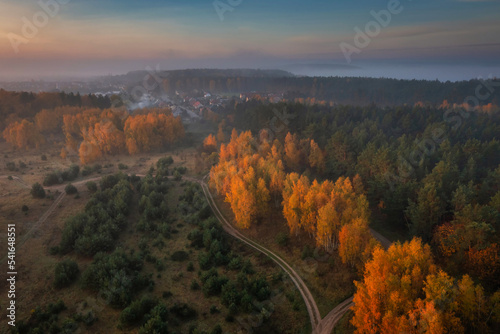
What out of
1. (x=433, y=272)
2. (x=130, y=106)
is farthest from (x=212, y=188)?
(x=130, y=106)

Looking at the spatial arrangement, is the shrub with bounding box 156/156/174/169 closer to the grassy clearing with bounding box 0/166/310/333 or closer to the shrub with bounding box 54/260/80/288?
the grassy clearing with bounding box 0/166/310/333

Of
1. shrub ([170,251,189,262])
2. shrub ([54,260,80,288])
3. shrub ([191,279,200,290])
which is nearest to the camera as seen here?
shrub ([54,260,80,288])

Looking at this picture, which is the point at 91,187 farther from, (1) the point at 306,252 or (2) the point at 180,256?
(1) the point at 306,252

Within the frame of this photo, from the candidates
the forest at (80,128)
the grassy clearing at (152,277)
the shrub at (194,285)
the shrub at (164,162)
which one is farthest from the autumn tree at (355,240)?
the forest at (80,128)

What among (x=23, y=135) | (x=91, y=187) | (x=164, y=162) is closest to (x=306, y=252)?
(x=91, y=187)

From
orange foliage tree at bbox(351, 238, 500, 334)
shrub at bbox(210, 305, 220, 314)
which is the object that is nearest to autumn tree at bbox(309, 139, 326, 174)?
orange foliage tree at bbox(351, 238, 500, 334)

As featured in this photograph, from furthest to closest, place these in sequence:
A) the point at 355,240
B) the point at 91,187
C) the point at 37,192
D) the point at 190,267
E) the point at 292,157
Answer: the point at 292,157 → the point at 91,187 → the point at 37,192 → the point at 190,267 → the point at 355,240

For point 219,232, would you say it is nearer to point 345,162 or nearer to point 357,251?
point 357,251

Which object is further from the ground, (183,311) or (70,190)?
(70,190)

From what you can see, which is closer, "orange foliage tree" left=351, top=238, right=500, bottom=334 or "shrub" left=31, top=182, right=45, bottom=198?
"orange foliage tree" left=351, top=238, right=500, bottom=334
